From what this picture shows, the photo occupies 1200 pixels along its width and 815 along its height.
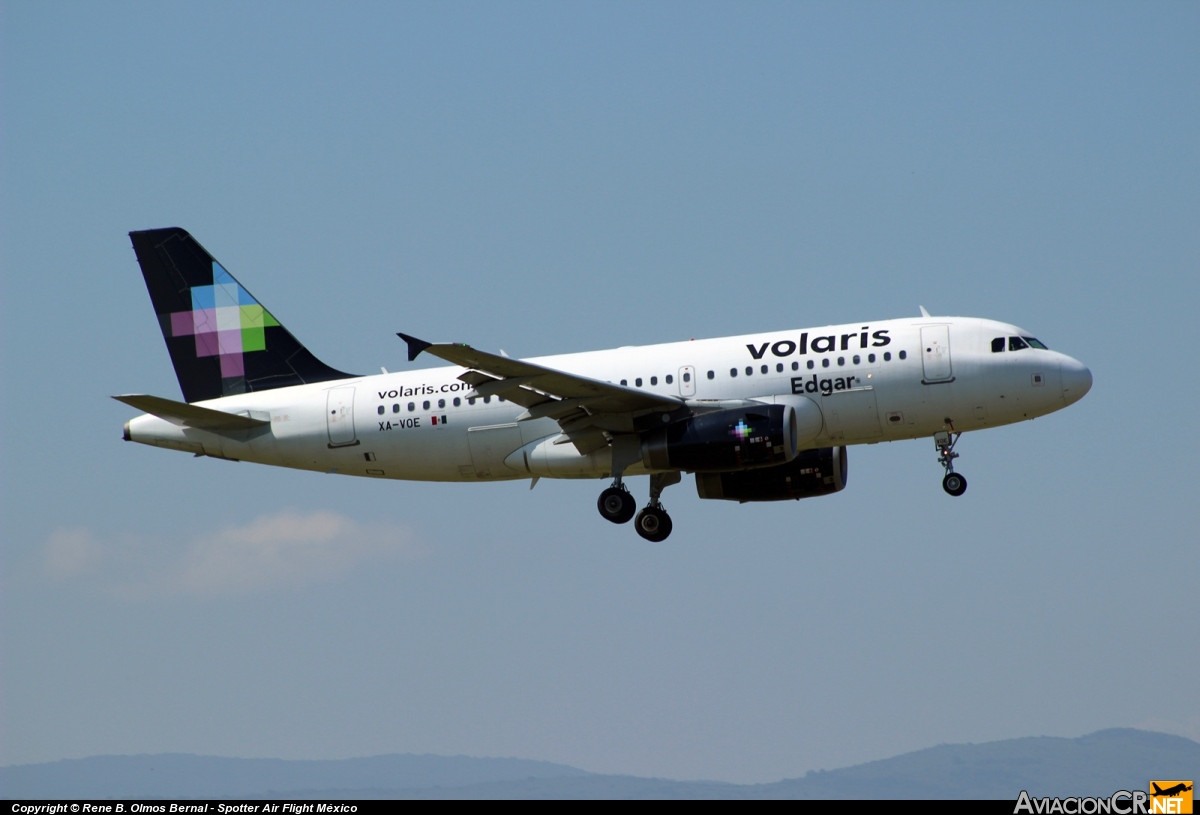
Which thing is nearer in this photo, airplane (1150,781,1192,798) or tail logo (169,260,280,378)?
airplane (1150,781,1192,798)

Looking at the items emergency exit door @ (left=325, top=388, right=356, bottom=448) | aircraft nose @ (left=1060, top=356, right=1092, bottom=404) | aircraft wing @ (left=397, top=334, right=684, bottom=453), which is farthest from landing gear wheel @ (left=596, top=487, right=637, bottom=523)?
aircraft nose @ (left=1060, top=356, right=1092, bottom=404)

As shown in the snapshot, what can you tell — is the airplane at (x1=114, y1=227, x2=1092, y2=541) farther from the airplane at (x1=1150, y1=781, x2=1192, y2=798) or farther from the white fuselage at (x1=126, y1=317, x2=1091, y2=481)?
the airplane at (x1=1150, y1=781, x2=1192, y2=798)

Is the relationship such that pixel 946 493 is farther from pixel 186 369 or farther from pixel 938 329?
pixel 186 369

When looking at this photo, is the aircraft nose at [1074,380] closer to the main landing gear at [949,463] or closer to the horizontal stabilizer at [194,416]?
the main landing gear at [949,463]

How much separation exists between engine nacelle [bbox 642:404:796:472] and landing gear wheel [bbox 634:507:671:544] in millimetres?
3193

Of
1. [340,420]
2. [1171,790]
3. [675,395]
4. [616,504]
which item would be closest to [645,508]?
[616,504]

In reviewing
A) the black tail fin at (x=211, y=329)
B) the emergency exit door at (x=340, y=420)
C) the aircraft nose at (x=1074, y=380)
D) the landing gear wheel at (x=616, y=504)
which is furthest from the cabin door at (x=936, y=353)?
the black tail fin at (x=211, y=329)

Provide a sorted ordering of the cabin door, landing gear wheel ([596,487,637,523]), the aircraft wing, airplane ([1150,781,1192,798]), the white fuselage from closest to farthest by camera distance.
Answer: airplane ([1150,781,1192,798]), the aircraft wing, the cabin door, the white fuselage, landing gear wheel ([596,487,637,523])

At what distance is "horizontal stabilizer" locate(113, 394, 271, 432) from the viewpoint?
39125 millimetres

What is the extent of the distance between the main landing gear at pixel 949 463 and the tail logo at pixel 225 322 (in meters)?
20.4

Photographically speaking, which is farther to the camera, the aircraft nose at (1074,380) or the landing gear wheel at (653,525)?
the landing gear wheel at (653,525)

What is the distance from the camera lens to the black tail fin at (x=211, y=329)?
142 feet

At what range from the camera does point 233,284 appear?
45.8 metres

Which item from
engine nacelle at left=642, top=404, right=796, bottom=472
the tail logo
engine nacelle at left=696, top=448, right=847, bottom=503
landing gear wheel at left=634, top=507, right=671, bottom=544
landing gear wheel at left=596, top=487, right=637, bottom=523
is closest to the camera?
engine nacelle at left=642, top=404, right=796, bottom=472
